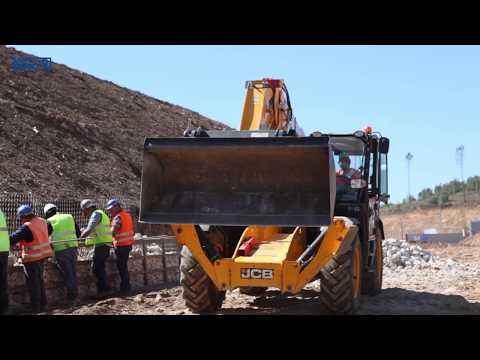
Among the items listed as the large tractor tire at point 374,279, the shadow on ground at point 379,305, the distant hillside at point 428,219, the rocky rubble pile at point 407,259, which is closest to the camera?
the shadow on ground at point 379,305

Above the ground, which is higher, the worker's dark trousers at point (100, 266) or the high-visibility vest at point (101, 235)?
the high-visibility vest at point (101, 235)

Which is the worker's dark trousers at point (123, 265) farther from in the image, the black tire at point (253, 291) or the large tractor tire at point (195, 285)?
the large tractor tire at point (195, 285)

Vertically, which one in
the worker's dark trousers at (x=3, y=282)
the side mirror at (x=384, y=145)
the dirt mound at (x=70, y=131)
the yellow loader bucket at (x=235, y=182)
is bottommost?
the worker's dark trousers at (x=3, y=282)

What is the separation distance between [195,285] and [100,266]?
3.29 metres

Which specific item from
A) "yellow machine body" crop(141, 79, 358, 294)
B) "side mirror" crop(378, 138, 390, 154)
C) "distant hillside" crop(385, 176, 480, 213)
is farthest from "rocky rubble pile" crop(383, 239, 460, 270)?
"distant hillside" crop(385, 176, 480, 213)

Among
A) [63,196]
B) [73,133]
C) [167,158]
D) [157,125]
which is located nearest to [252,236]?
[167,158]

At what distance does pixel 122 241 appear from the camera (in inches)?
467

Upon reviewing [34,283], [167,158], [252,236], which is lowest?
[34,283]

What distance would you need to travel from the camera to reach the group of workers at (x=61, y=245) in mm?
9594

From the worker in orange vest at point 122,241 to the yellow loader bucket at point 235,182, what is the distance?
3.36 metres

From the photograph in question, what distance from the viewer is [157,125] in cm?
3594

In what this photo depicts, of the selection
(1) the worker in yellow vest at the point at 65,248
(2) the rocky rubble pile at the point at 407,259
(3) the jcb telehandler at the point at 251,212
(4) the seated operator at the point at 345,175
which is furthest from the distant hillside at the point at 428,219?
(3) the jcb telehandler at the point at 251,212
